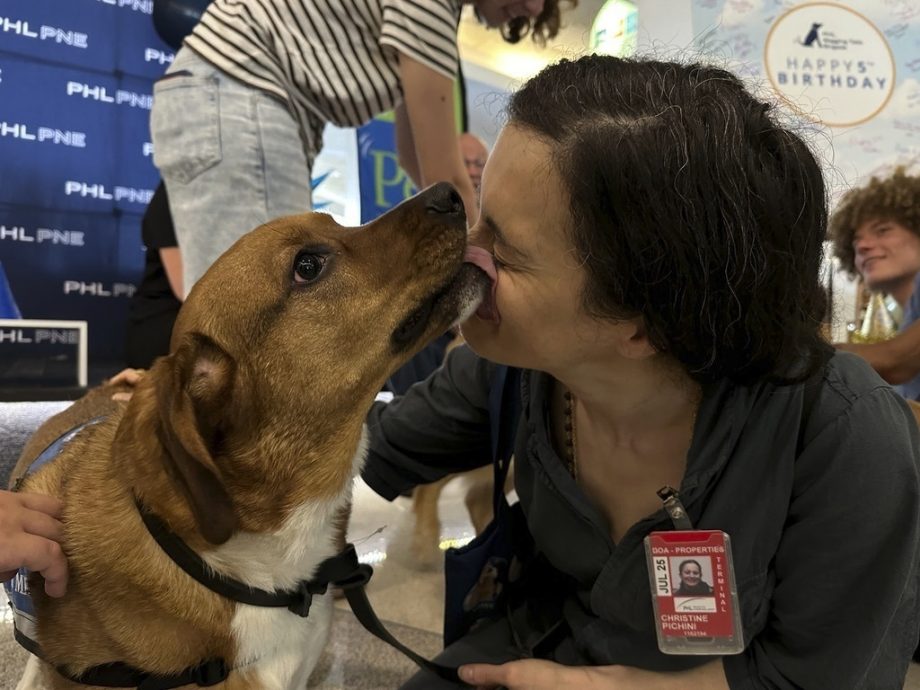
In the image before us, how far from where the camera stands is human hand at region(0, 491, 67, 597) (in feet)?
3.12

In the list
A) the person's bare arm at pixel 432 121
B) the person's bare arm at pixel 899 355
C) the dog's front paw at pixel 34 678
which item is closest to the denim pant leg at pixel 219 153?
the person's bare arm at pixel 432 121

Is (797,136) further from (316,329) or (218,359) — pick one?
(218,359)

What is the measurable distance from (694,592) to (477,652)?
53 cm

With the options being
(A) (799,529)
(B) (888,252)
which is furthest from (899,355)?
(A) (799,529)

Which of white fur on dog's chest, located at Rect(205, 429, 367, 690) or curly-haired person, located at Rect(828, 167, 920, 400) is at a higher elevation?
curly-haired person, located at Rect(828, 167, 920, 400)

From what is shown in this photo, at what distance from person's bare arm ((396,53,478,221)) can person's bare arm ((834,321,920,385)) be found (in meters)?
1.21

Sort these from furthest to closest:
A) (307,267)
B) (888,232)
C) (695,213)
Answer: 1. (888,232)
2. (307,267)
3. (695,213)

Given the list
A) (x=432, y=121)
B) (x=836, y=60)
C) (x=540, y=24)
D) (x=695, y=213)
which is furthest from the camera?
(x=836, y=60)

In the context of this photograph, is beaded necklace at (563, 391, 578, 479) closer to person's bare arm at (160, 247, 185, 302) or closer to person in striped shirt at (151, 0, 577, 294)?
person in striped shirt at (151, 0, 577, 294)

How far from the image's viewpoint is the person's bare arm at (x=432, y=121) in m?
1.65

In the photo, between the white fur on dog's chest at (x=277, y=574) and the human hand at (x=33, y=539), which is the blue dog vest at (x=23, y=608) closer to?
the human hand at (x=33, y=539)

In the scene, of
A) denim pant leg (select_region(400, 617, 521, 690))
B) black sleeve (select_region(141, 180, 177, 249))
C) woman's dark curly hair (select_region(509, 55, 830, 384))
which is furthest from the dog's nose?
black sleeve (select_region(141, 180, 177, 249))

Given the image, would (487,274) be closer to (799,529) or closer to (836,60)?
(799,529)

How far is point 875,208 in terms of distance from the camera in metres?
2.80
